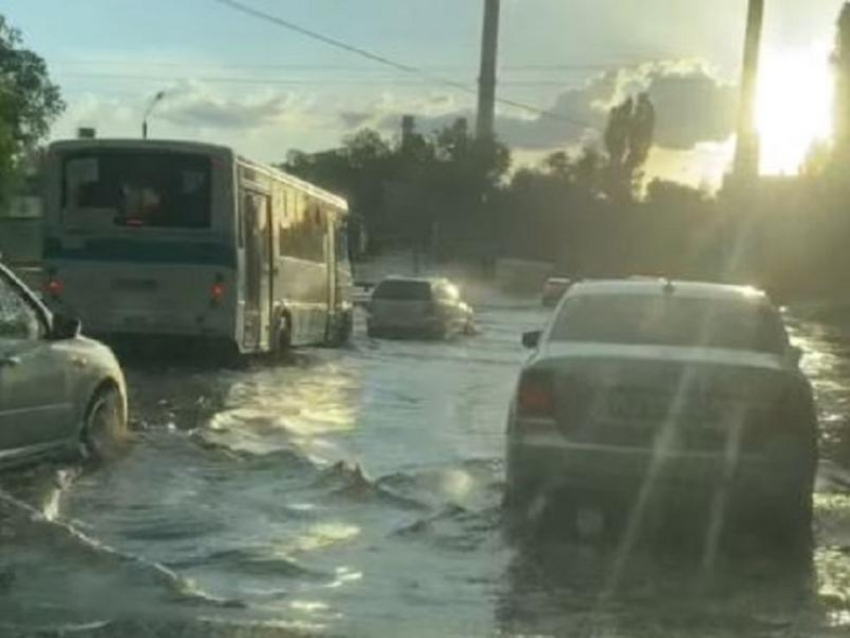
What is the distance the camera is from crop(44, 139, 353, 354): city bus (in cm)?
2214

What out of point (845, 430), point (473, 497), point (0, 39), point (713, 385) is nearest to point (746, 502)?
point (713, 385)

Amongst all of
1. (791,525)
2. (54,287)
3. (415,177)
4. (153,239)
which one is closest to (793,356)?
(791,525)

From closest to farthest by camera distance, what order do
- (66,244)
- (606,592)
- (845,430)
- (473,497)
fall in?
(606,592) → (473,497) → (845,430) → (66,244)

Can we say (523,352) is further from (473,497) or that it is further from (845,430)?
(473,497)

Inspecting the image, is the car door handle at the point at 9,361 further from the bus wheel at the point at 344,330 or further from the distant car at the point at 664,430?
the bus wheel at the point at 344,330

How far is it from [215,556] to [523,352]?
25.0 m

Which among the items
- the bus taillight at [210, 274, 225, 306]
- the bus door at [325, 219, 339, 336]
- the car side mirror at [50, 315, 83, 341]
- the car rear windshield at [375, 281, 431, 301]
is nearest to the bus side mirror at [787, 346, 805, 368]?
the car side mirror at [50, 315, 83, 341]

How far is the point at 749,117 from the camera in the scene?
32375 mm

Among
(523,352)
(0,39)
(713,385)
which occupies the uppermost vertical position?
(0,39)

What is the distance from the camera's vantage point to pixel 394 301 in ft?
124

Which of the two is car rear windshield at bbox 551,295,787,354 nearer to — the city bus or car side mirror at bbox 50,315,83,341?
Result: car side mirror at bbox 50,315,83,341

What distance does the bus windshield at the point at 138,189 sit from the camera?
2216cm

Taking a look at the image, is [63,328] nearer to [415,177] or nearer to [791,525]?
[791,525]

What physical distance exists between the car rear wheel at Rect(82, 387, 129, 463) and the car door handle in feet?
4.88
